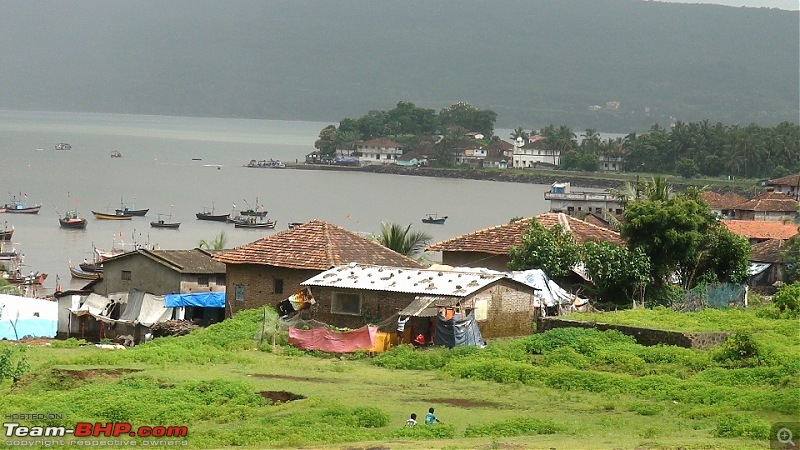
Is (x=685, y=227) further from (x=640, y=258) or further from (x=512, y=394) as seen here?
(x=512, y=394)

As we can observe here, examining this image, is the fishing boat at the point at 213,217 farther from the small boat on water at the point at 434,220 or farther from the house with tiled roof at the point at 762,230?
the house with tiled roof at the point at 762,230

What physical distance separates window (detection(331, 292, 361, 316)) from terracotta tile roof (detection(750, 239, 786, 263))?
21.2m

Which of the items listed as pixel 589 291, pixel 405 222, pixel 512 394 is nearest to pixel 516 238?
pixel 589 291

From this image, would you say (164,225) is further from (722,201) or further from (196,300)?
(196,300)

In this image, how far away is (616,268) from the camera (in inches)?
1300

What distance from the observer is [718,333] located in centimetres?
2622

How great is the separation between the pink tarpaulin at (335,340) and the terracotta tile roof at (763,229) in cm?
2957

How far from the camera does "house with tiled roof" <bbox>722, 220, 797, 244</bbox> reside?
54.8m

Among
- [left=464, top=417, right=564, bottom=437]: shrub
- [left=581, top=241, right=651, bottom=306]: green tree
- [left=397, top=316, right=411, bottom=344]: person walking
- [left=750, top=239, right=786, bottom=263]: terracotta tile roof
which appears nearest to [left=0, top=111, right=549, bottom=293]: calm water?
[left=750, top=239, right=786, bottom=263]: terracotta tile roof

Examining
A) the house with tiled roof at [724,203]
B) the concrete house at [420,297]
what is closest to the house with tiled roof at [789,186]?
the house with tiled roof at [724,203]

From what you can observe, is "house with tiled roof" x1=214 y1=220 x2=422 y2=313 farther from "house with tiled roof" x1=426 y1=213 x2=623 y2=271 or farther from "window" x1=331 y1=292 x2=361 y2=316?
"house with tiled roof" x1=426 y1=213 x2=623 y2=271

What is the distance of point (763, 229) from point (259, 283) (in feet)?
100

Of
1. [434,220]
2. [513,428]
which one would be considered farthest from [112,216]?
[513,428]

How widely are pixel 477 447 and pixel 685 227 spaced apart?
60.1ft
